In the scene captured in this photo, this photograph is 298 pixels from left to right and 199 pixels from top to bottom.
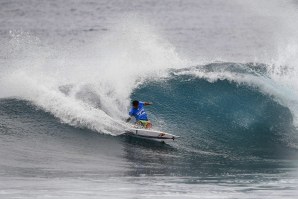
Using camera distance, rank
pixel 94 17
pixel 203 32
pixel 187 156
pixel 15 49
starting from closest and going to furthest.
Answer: pixel 187 156 < pixel 15 49 < pixel 203 32 < pixel 94 17

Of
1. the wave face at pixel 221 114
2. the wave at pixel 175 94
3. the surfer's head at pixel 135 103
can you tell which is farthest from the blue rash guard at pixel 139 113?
the wave face at pixel 221 114

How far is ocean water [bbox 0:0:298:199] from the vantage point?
19078 mm

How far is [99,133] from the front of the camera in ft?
78.9

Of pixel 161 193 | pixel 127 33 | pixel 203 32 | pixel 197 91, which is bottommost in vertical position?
pixel 161 193

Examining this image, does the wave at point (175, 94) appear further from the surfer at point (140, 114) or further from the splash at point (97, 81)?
the surfer at point (140, 114)

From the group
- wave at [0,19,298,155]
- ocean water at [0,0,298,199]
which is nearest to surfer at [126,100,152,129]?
ocean water at [0,0,298,199]

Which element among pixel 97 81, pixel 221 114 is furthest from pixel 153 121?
pixel 97 81

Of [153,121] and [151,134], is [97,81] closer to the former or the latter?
[153,121]

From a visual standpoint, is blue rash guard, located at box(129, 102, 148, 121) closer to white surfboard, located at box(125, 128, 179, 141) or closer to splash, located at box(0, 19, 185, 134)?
white surfboard, located at box(125, 128, 179, 141)

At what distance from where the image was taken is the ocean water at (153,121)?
19.1 m

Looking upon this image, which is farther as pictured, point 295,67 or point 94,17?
point 94,17

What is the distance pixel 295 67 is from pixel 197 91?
5.01 meters

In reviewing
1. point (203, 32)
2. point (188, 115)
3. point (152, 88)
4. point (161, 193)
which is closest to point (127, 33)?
point (152, 88)

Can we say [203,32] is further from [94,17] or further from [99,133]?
[99,133]
